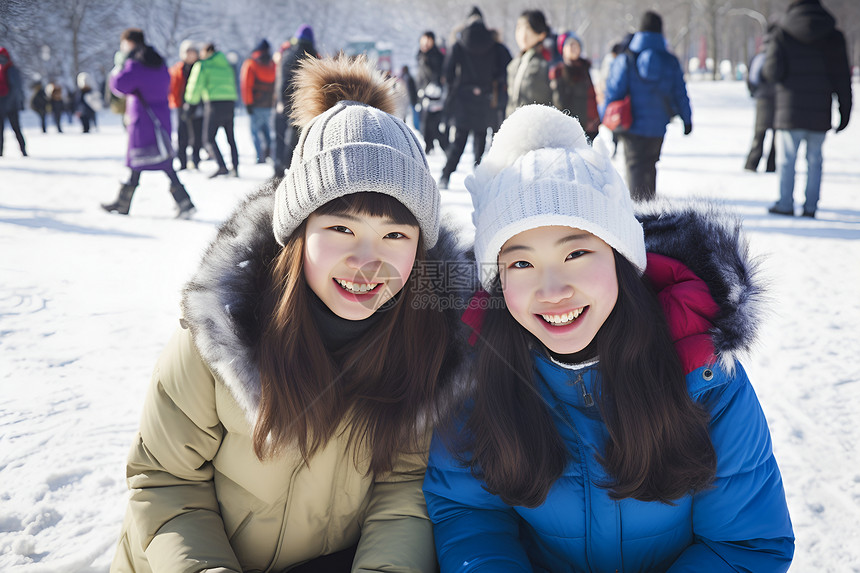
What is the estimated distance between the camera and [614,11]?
42.8 meters

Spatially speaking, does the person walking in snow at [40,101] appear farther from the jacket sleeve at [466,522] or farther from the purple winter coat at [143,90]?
the jacket sleeve at [466,522]

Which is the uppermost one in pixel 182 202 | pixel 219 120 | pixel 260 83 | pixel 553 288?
pixel 260 83

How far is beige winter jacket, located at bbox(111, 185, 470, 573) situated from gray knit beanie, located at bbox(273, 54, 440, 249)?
226mm

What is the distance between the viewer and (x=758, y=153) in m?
8.20

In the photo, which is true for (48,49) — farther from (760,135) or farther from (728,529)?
(760,135)

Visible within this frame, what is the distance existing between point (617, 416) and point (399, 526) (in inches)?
23.9

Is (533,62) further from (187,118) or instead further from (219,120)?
(187,118)

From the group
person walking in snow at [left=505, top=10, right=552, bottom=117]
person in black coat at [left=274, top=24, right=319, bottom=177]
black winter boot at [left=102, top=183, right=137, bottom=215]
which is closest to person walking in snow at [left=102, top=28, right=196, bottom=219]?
black winter boot at [left=102, top=183, right=137, bottom=215]

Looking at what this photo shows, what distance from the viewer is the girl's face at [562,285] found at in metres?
1.41

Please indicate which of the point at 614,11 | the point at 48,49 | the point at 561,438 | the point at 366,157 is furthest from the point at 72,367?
the point at 614,11

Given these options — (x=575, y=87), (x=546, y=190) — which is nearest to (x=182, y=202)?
(x=575, y=87)

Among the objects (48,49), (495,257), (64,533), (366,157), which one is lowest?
(64,533)

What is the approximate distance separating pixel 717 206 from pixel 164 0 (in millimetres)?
2842

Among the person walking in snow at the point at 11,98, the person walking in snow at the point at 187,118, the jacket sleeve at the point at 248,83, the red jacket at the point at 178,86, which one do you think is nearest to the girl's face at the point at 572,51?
the jacket sleeve at the point at 248,83
